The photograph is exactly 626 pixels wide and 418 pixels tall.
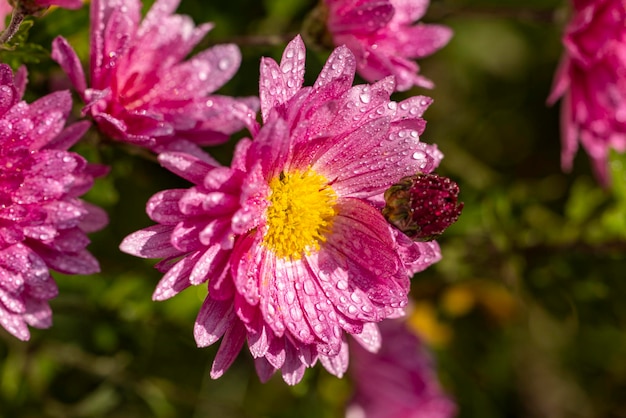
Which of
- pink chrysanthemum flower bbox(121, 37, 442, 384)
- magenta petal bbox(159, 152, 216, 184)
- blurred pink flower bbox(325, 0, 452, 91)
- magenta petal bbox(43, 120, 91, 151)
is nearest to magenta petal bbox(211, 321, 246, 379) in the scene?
pink chrysanthemum flower bbox(121, 37, 442, 384)

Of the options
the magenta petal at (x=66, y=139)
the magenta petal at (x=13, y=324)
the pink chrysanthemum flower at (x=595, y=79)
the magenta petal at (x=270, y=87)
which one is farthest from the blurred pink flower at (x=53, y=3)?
the pink chrysanthemum flower at (x=595, y=79)

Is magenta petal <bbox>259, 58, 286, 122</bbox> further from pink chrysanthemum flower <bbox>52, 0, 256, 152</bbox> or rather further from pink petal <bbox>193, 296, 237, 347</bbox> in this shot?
pink petal <bbox>193, 296, 237, 347</bbox>

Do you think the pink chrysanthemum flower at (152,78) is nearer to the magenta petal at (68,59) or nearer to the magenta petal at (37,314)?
the magenta petal at (68,59)

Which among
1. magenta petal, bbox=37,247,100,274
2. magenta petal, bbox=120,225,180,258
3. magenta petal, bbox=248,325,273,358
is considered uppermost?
magenta petal, bbox=120,225,180,258

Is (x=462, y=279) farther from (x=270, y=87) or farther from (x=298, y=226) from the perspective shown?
(x=270, y=87)

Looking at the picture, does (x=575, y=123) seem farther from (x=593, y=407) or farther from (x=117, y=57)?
(x=593, y=407)

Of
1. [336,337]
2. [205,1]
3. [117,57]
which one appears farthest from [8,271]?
[205,1]
